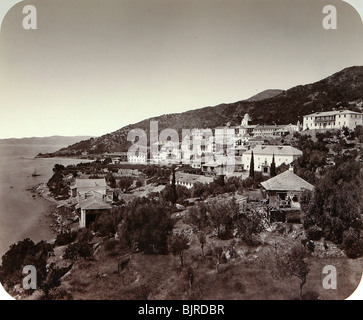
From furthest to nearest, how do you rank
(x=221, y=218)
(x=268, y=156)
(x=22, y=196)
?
1. (x=268, y=156)
2. (x=22, y=196)
3. (x=221, y=218)

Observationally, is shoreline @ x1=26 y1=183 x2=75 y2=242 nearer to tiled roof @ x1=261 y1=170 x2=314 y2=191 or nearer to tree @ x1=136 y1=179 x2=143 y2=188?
tree @ x1=136 y1=179 x2=143 y2=188

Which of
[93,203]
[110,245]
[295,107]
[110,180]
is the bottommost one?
[110,245]

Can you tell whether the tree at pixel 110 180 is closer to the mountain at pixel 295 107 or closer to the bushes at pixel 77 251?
the mountain at pixel 295 107

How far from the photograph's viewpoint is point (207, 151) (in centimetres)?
1223

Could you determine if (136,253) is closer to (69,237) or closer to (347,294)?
(69,237)

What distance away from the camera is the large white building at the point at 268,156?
1067cm

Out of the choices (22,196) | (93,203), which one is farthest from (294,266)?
(22,196)

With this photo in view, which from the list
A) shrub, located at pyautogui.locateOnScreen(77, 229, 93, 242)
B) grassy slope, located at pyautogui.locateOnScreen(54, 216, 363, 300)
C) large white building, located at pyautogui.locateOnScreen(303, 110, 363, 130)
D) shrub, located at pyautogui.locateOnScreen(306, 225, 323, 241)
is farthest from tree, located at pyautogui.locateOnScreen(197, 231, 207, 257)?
large white building, located at pyautogui.locateOnScreen(303, 110, 363, 130)

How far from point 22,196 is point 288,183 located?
8.54 meters

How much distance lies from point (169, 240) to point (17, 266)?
143 inches

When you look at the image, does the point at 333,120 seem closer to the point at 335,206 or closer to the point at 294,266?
the point at 335,206

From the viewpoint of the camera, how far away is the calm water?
7273mm

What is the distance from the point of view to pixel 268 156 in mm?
11211
